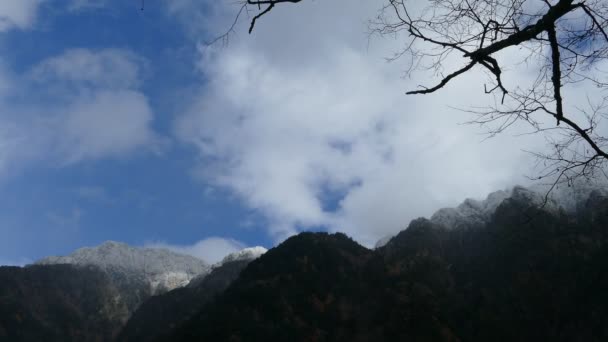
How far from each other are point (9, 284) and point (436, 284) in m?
149

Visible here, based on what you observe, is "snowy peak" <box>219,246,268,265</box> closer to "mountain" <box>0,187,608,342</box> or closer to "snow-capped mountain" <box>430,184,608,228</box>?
"mountain" <box>0,187,608,342</box>

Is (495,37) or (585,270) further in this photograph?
(585,270)

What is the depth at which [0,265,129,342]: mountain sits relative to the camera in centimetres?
15562

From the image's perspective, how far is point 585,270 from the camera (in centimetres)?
9831

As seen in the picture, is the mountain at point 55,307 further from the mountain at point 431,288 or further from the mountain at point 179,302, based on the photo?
the mountain at point 179,302

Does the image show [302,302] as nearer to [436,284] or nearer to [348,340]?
[348,340]

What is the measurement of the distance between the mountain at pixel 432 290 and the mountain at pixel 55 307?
250 ft

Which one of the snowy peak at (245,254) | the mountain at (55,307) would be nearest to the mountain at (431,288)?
the mountain at (55,307)

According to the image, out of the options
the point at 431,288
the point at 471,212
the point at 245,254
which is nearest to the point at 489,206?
the point at 471,212

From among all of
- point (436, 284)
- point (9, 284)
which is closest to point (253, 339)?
point (436, 284)

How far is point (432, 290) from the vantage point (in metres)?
114

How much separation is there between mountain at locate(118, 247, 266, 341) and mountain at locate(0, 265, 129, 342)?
2256 cm

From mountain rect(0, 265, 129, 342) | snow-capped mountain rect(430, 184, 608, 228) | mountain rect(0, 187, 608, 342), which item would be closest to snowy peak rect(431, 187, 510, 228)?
snow-capped mountain rect(430, 184, 608, 228)

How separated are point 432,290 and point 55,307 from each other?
137 m
